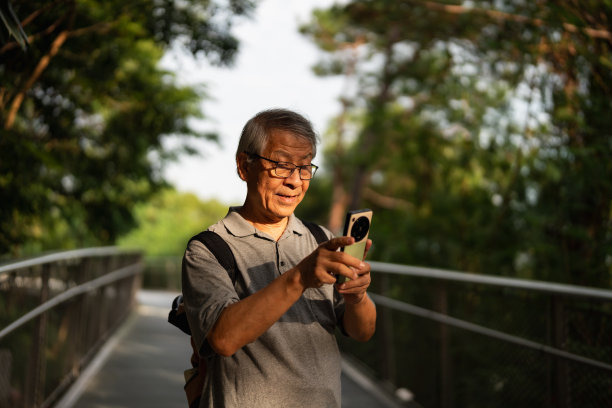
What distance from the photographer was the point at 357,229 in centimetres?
171

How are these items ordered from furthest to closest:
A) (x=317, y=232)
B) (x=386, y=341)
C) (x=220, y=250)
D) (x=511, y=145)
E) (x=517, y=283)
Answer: (x=511, y=145) → (x=386, y=341) → (x=517, y=283) → (x=317, y=232) → (x=220, y=250)

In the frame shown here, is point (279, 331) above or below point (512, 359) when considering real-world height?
above

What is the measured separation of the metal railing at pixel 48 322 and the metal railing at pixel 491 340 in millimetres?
2531

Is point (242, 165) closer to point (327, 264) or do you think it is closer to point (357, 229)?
point (357, 229)

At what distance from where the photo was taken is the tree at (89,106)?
15.5 feet

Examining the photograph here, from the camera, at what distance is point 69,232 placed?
38.1ft

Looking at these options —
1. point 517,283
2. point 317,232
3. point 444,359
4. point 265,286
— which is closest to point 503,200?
point 444,359

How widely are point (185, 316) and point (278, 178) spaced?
1.61ft

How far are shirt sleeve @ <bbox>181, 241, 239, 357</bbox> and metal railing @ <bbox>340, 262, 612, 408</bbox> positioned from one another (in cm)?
181

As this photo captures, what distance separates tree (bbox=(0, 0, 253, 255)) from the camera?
15.5 ft

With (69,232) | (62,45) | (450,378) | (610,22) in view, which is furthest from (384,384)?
(69,232)

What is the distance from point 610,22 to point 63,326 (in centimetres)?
468

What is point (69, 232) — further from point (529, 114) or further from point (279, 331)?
point (279, 331)

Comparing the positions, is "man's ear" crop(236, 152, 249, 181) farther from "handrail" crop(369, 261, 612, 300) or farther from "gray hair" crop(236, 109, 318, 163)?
"handrail" crop(369, 261, 612, 300)
